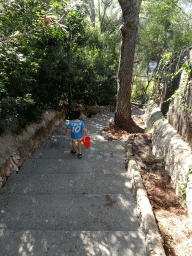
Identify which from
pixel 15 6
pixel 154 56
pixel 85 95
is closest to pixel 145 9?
pixel 154 56

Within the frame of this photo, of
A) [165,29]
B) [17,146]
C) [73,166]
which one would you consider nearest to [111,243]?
[73,166]

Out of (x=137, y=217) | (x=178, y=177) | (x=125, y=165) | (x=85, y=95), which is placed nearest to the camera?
(x=137, y=217)

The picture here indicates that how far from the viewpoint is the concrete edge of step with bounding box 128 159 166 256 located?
1.79 m

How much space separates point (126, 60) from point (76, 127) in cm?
294

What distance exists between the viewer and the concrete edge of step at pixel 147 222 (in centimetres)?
179

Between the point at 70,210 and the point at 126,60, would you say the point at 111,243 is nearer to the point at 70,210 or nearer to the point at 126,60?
the point at 70,210

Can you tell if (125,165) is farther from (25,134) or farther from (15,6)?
(15,6)

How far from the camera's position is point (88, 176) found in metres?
3.29

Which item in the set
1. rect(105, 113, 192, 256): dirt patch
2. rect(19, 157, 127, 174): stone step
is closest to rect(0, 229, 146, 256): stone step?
rect(105, 113, 192, 256): dirt patch

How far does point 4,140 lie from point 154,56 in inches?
441

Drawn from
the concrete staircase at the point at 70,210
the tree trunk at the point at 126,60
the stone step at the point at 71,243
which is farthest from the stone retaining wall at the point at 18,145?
the tree trunk at the point at 126,60

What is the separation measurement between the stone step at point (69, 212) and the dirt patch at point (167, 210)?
0.35 meters

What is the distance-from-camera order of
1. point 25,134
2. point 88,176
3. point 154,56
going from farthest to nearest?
point 154,56 < point 25,134 < point 88,176

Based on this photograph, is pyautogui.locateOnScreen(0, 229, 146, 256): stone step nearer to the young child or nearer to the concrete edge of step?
the concrete edge of step
